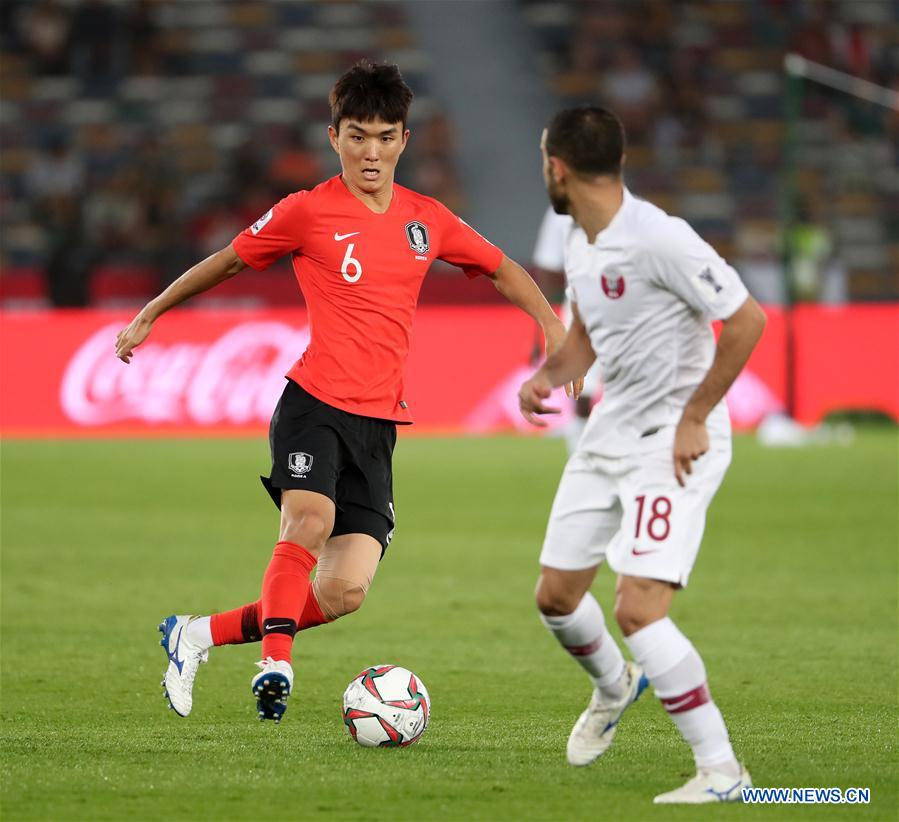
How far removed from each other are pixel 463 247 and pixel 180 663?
1797 millimetres

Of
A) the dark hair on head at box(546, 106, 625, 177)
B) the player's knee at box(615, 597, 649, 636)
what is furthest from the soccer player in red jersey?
the player's knee at box(615, 597, 649, 636)

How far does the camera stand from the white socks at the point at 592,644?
5.02m

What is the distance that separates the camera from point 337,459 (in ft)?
18.7

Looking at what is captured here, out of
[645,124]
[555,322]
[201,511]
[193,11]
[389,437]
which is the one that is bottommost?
[201,511]

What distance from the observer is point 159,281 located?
21.4m

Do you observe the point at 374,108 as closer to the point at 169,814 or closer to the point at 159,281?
the point at 169,814

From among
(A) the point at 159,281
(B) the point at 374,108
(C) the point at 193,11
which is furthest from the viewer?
(C) the point at 193,11

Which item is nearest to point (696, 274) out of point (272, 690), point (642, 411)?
point (642, 411)

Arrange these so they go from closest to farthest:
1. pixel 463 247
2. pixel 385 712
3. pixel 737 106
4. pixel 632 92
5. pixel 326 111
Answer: pixel 385 712 → pixel 463 247 → pixel 632 92 → pixel 326 111 → pixel 737 106

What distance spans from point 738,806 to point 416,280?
2.28 metres

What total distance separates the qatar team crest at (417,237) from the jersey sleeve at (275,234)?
0.37 m

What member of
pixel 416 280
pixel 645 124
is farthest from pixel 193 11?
pixel 416 280

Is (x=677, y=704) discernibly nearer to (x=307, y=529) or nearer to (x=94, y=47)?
(x=307, y=529)

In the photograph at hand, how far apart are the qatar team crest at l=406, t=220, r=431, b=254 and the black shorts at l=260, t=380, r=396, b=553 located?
2.06 ft
